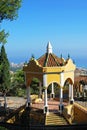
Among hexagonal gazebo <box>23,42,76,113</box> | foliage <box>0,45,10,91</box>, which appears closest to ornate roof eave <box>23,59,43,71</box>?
hexagonal gazebo <box>23,42,76,113</box>

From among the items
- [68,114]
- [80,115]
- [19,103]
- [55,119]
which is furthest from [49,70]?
[19,103]

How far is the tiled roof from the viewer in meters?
23.8

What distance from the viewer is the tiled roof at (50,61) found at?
23.8 m

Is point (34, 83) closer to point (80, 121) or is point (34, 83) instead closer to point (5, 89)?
point (5, 89)

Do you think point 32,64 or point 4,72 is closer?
point 32,64

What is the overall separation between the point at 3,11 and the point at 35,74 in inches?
198

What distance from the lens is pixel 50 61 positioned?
24.2 metres

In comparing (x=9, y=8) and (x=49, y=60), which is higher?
(x=9, y=8)

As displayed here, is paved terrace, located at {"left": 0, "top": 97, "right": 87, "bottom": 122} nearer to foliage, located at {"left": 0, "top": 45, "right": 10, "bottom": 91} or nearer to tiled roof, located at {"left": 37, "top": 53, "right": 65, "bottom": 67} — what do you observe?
foliage, located at {"left": 0, "top": 45, "right": 10, "bottom": 91}

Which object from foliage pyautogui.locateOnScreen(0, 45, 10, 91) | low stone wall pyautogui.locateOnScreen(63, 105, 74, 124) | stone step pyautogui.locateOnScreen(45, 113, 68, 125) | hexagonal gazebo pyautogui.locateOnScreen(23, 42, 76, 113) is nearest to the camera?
stone step pyautogui.locateOnScreen(45, 113, 68, 125)

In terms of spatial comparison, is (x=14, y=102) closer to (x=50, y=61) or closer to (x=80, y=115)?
(x=50, y=61)

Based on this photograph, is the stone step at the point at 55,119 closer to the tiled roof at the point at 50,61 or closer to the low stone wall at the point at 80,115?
the low stone wall at the point at 80,115

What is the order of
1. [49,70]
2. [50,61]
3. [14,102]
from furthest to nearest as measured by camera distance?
[14,102], [50,61], [49,70]

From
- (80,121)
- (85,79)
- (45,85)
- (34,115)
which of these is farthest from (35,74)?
(85,79)
